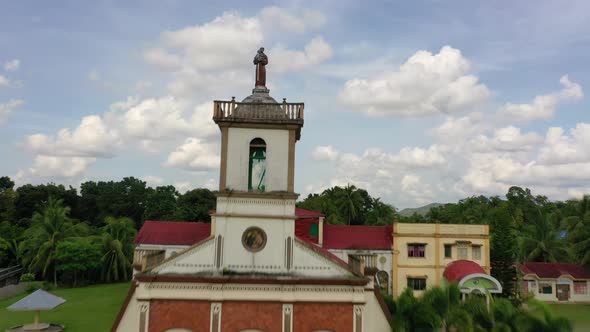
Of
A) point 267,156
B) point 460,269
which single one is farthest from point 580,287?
point 267,156

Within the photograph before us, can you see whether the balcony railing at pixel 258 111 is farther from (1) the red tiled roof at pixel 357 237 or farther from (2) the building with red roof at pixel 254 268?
(1) the red tiled roof at pixel 357 237

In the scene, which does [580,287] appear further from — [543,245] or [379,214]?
[379,214]

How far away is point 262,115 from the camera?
15078mm

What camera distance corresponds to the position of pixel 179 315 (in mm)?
13445

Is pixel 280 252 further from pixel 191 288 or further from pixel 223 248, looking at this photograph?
pixel 191 288

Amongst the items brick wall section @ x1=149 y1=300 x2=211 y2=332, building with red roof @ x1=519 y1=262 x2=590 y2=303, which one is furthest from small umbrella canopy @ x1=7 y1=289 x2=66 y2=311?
building with red roof @ x1=519 y1=262 x2=590 y2=303

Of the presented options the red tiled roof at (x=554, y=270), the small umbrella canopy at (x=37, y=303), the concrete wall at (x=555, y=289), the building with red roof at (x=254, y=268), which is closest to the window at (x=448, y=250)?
the red tiled roof at (x=554, y=270)

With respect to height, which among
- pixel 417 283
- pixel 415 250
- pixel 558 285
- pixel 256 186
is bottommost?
pixel 558 285

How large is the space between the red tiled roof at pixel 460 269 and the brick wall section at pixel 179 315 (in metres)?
19.7

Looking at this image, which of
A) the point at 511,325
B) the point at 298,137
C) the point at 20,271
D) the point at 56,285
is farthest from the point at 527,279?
the point at 20,271

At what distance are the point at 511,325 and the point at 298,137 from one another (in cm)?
959

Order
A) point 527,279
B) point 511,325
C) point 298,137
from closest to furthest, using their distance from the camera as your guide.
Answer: point 511,325
point 298,137
point 527,279

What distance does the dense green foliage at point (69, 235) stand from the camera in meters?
37.8

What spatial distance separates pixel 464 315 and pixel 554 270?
2828 centimetres
